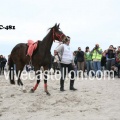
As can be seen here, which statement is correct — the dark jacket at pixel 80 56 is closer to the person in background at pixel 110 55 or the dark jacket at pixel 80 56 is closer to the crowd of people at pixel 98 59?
the crowd of people at pixel 98 59

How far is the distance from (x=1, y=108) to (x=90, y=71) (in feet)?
33.0

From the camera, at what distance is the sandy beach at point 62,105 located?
299 inches

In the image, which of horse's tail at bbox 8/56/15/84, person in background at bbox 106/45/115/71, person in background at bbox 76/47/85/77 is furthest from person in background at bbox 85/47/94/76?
horse's tail at bbox 8/56/15/84

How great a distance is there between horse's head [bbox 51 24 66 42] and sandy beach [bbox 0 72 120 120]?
1.80 meters

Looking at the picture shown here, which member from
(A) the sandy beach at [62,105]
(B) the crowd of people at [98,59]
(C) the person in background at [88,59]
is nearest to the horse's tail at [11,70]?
(A) the sandy beach at [62,105]

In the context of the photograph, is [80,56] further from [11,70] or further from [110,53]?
[11,70]

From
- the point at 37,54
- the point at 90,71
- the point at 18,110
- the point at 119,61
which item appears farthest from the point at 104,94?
the point at 90,71

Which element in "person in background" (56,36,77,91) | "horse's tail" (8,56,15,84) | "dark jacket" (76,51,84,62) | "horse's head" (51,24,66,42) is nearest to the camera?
"horse's head" (51,24,66,42)

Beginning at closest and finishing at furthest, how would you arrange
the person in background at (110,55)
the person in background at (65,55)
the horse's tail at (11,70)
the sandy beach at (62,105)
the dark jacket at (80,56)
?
the sandy beach at (62,105), the person in background at (65,55), the horse's tail at (11,70), the person in background at (110,55), the dark jacket at (80,56)

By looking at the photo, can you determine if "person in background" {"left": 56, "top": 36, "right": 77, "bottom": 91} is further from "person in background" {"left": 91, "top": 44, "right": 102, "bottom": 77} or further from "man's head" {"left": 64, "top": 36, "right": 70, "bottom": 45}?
"person in background" {"left": 91, "top": 44, "right": 102, "bottom": 77}

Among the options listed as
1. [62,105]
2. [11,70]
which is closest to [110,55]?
[11,70]

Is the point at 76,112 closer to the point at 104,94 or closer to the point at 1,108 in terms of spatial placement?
the point at 1,108

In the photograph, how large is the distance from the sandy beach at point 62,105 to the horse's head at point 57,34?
1805 millimetres

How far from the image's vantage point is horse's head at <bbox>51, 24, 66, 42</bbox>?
11.0 meters
